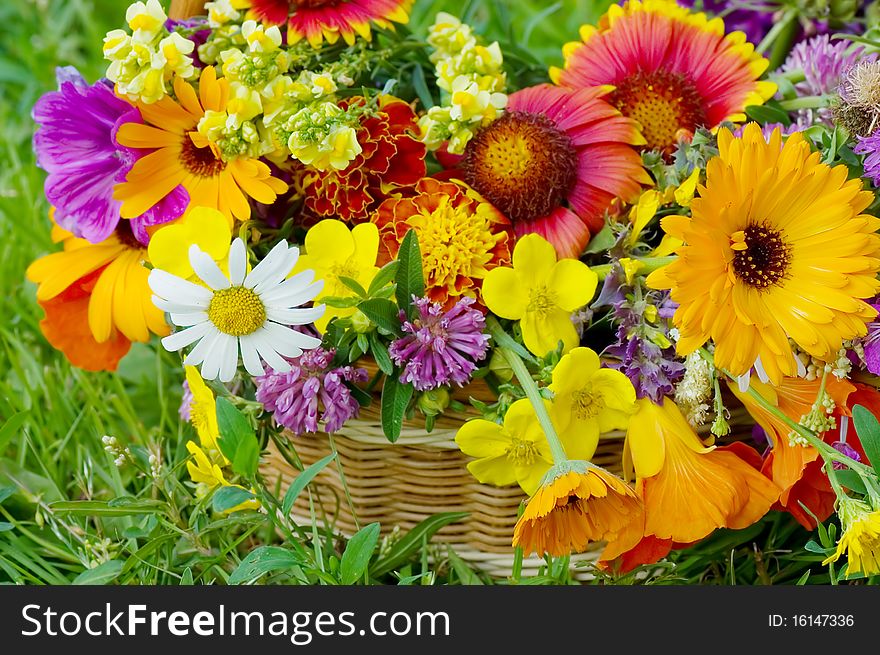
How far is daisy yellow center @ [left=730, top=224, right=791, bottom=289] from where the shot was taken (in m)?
0.70

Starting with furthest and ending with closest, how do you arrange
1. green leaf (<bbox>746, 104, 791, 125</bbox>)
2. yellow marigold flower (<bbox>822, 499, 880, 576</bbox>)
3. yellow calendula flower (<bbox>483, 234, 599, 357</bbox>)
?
1. green leaf (<bbox>746, 104, 791, 125</bbox>)
2. yellow calendula flower (<bbox>483, 234, 599, 357</bbox>)
3. yellow marigold flower (<bbox>822, 499, 880, 576</bbox>)

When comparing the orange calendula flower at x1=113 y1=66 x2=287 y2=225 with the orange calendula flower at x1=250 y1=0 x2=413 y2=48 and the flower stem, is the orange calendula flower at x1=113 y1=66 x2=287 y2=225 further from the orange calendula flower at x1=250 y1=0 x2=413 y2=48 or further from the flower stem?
the flower stem

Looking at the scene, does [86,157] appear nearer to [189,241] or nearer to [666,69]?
Result: [189,241]

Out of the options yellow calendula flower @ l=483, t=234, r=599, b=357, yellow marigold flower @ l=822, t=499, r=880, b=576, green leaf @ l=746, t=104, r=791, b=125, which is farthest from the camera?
green leaf @ l=746, t=104, r=791, b=125

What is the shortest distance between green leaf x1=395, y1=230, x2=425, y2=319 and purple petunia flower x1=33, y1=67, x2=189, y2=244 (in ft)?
0.69

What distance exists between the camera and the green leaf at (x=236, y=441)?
2.32ft

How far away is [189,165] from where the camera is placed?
85 centimetres

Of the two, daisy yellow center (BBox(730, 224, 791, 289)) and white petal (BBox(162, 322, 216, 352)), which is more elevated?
daisy yellow center (BBox(730, 224, 791, 289))

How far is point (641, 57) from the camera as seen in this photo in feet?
3.09

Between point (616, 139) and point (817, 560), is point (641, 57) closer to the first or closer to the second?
point (616, 139)

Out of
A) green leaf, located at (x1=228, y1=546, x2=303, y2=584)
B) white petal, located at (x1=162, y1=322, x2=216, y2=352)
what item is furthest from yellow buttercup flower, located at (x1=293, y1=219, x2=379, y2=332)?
green leaf, located at (x1=228, y1=546, x2=303, y2=584)

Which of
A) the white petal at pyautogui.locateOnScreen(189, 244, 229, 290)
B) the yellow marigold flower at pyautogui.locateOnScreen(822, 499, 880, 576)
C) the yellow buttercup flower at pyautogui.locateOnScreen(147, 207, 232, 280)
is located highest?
the yellow buttercup flower at pyautogui.locateOnScreen(147, 207, 232, 280)

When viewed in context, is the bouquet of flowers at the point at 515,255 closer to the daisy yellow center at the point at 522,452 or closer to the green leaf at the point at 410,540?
the daisy yellow center at the point at 522,452

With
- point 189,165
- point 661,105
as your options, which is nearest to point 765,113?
point 661,105
